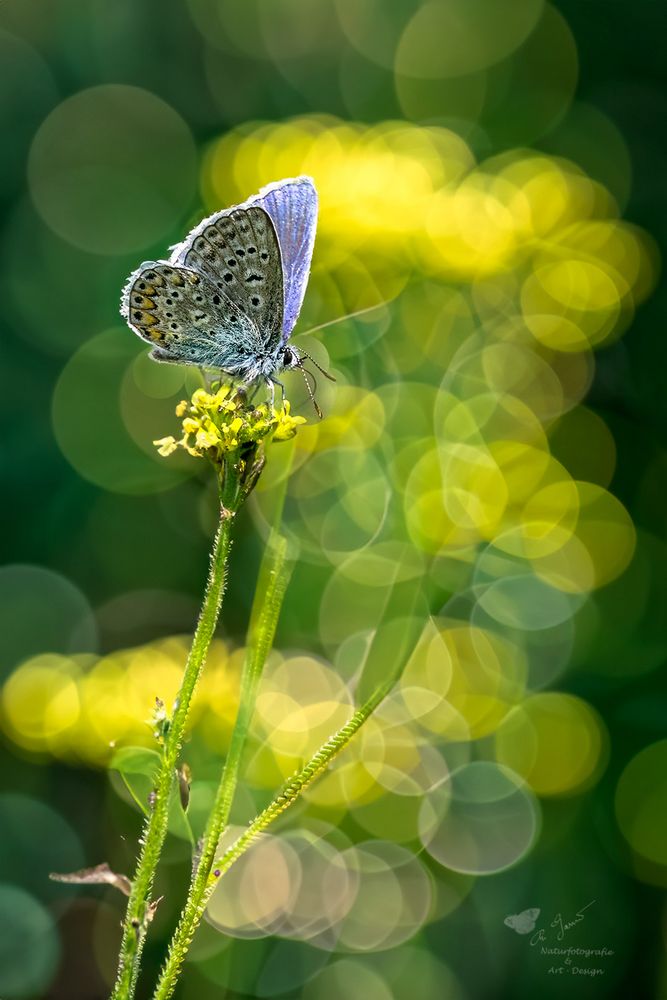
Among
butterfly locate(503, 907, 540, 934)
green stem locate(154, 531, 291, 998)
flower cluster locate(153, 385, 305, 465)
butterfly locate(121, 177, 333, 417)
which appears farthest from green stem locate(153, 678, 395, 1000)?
butterfly locate(503, 907, 540, 934)

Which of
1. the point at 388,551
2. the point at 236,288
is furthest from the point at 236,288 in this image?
the point at 388,551

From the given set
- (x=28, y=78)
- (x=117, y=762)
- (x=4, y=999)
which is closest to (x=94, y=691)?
(x=4, y=999)

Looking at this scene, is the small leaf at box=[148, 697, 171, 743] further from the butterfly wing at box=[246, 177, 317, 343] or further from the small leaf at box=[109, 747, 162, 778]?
the butterfly wing at box=[246, 177, 317, 343]

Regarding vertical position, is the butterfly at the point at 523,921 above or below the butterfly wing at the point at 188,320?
below

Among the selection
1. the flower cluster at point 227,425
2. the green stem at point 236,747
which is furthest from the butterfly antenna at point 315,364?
the green stem at point 236,747

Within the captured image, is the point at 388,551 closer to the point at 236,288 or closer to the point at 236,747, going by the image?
the point at 236,288

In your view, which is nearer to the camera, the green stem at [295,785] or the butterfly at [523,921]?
the green stem at [295,785]

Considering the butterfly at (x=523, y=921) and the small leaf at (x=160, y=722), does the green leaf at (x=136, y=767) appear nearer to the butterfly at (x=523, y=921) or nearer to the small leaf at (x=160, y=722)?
the small leaf at (x=160, y=722)

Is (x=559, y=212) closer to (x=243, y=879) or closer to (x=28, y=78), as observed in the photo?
(x=243, y=879)
